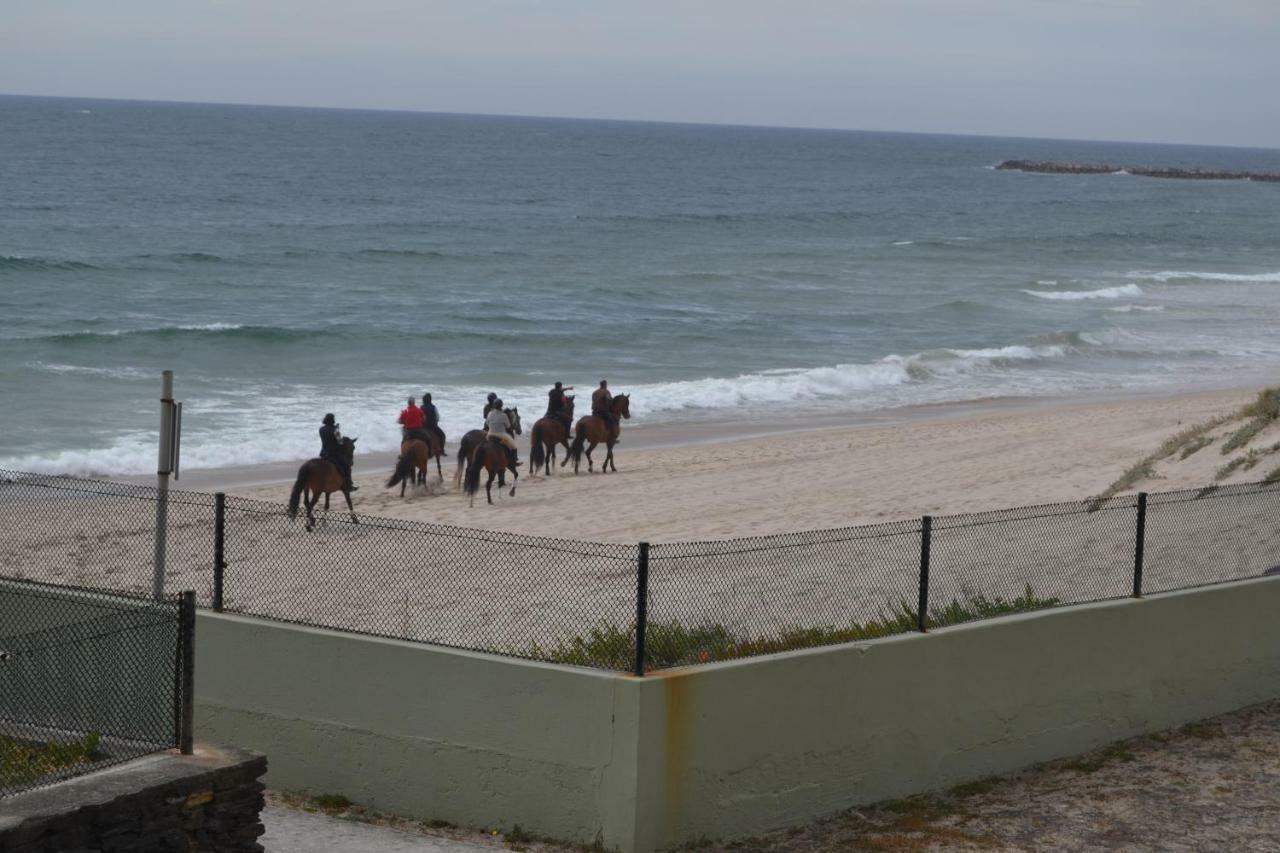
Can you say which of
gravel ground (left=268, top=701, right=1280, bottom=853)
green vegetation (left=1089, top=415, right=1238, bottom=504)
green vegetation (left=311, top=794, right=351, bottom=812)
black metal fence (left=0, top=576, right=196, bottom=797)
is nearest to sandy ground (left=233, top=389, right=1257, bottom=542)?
green vegetation (left=1089, top=415, right=1238, bottom=504)

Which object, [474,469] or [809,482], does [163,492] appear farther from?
[809,482]

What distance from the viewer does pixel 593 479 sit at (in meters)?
26.0

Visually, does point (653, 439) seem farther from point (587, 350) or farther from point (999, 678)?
point (999, 678)

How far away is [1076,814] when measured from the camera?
1009 centimetres

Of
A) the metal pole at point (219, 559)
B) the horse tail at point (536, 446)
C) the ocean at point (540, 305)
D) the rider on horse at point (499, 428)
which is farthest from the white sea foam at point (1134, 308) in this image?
the metal pole at point (219, 559)

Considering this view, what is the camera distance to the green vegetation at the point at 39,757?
779 cm

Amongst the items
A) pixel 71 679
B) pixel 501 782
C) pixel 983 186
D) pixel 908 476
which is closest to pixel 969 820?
pixel 501 782

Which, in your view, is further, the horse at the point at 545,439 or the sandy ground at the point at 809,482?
the horse at the point at 545,439

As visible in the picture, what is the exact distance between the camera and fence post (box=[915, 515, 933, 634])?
33.7 feet

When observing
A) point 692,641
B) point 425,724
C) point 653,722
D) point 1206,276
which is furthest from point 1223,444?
point 1206,276

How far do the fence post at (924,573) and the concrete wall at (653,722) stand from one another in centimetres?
14

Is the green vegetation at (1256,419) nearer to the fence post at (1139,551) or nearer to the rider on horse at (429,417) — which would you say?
the fence post at (1139,551)

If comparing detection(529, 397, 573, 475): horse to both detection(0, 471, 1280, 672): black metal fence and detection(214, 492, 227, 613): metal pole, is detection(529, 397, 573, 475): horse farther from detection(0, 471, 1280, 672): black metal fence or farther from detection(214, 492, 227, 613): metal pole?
detection(214, 492, 227, 613): metal pole

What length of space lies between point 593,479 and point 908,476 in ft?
16.4
